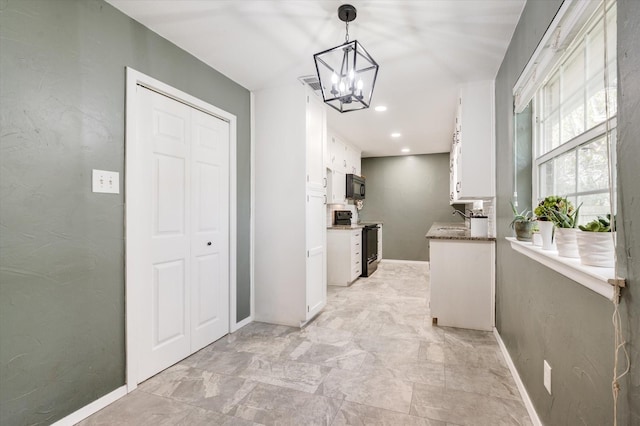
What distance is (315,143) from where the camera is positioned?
332 centimetres

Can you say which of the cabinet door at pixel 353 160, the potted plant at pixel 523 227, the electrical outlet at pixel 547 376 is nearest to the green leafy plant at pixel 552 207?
the potted plant at pixel 523 227

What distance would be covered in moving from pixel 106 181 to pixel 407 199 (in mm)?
5963

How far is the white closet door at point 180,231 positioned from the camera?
2127 mm

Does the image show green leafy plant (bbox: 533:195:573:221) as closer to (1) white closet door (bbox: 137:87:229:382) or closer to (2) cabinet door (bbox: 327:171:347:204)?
(1) white closet door (bbox: 137:87:229:382)

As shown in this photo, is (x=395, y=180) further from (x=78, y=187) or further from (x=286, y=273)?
(x=78, y=187)

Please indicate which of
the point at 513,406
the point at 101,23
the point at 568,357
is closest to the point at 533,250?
the point at 568,357

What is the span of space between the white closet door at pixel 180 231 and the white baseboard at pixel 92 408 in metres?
0.16

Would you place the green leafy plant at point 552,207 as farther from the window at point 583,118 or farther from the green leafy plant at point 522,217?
the green leafy plant at point 522,217

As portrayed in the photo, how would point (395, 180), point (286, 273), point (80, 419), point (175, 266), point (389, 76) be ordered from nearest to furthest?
point (80, 419), point (175, 266), point (389, 76), point (286, 273), point (395, 180)

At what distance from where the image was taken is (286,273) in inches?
123

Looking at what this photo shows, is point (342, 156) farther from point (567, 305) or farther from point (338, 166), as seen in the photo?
point (567, 305)

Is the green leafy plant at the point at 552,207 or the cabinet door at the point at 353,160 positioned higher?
→ the cabinet door at the point at 353,160

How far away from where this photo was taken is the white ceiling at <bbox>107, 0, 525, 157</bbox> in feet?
6.27

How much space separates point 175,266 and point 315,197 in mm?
1545
